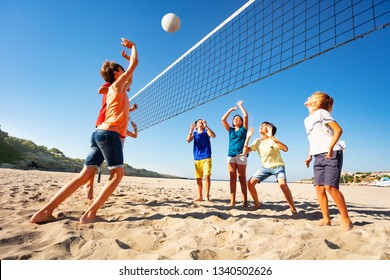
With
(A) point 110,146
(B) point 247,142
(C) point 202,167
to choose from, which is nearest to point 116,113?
(A) point 110,146

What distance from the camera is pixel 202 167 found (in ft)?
15.6

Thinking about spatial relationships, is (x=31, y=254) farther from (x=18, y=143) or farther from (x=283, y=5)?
(x=18, y=143)

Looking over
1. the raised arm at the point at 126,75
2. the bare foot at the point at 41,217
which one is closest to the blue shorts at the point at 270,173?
the raised arm at the point at 126,75

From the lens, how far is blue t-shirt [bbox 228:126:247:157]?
4238 millimetres

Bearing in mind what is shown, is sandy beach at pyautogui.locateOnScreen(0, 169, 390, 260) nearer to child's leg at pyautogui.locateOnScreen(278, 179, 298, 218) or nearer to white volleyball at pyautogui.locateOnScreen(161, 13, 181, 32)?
child's leg at pyautogui.locateOnScreen(278, 179, 298, 218)

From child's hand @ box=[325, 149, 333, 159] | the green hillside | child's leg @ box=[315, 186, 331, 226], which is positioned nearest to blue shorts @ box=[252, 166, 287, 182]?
child's leg @ box=[315, 186, 331, 226]

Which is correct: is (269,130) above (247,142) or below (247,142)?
above

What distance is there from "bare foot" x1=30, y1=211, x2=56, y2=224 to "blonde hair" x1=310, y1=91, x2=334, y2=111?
3.17m

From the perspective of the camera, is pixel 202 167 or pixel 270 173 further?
pixel 202 167

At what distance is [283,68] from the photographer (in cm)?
450

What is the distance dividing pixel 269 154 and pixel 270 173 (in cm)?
30

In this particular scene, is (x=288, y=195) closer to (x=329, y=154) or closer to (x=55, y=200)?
(x=329, y=154)

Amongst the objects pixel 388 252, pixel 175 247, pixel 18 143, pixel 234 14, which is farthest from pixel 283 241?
pixel 18 143
